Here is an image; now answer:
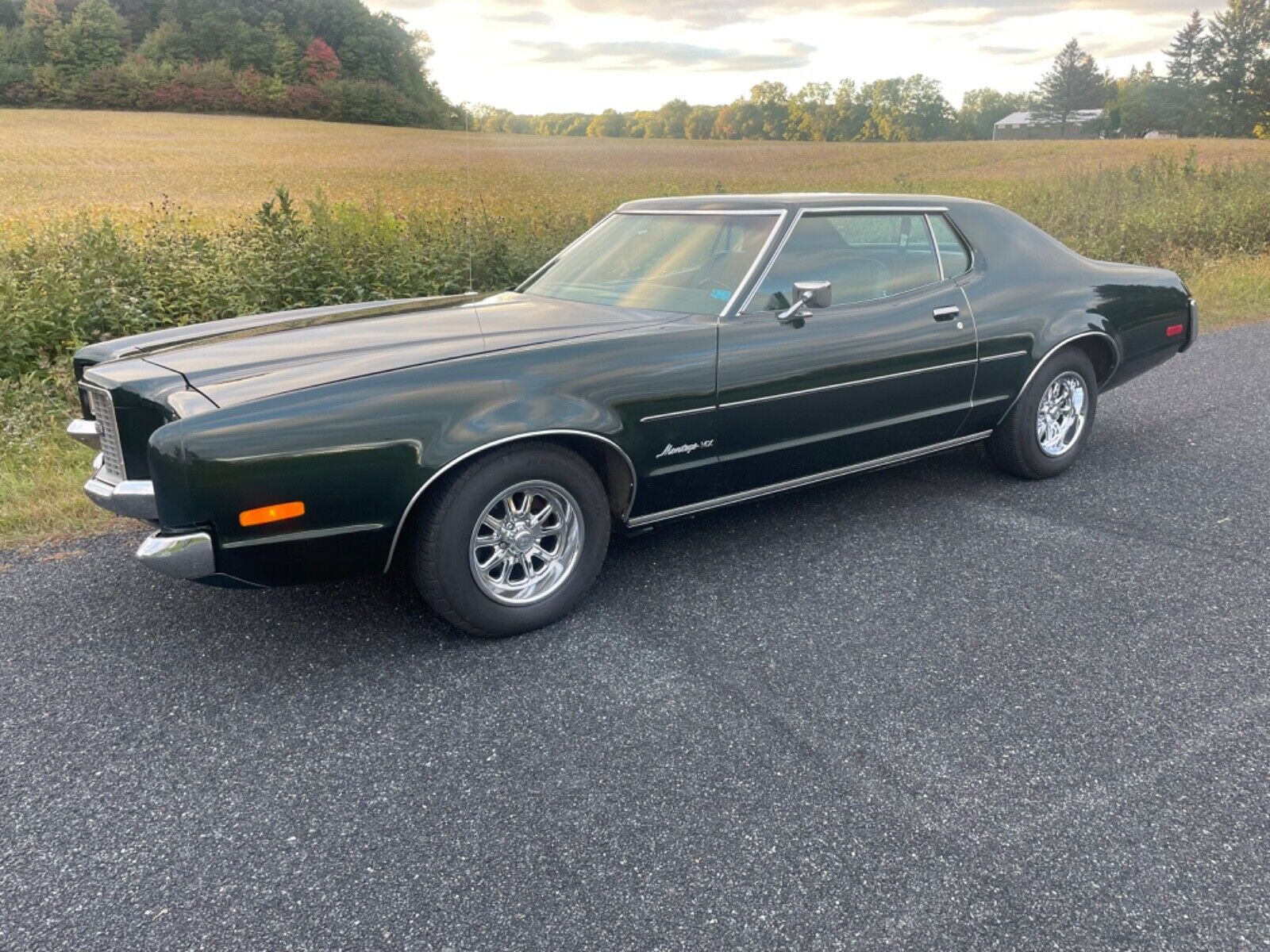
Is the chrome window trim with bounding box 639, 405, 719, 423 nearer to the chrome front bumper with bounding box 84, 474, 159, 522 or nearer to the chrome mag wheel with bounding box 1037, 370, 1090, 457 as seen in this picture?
the chrome front bumper with bounding box 84, 474, 159, 522

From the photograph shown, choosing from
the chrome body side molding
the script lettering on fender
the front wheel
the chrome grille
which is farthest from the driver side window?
the chrome grille

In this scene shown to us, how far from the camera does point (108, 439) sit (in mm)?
3236

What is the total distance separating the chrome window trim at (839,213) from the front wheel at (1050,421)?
0.81 meters

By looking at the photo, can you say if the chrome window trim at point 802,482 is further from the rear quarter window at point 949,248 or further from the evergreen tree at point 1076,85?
→ the evergreen tree at point 1076,85

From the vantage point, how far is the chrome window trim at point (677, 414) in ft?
11.4

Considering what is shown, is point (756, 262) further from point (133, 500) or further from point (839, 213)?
point (133, 500)

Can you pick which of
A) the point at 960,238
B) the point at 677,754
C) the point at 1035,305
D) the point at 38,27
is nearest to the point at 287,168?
the point at 38,27

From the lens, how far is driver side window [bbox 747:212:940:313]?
395 cm

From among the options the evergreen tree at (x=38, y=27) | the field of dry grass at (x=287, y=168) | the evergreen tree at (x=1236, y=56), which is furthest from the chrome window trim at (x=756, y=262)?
the evergreen tree at (x=1236, y=56)

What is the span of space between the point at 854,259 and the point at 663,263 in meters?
0.82

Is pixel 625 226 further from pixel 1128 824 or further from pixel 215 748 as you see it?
pixel 1128 824

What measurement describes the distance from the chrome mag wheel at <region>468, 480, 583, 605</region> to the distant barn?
76.6 meters

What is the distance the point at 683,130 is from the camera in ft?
89.5

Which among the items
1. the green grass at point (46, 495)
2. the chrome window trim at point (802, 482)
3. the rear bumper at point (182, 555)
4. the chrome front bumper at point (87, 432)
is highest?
the chrome front bumper at point (87, 432)
